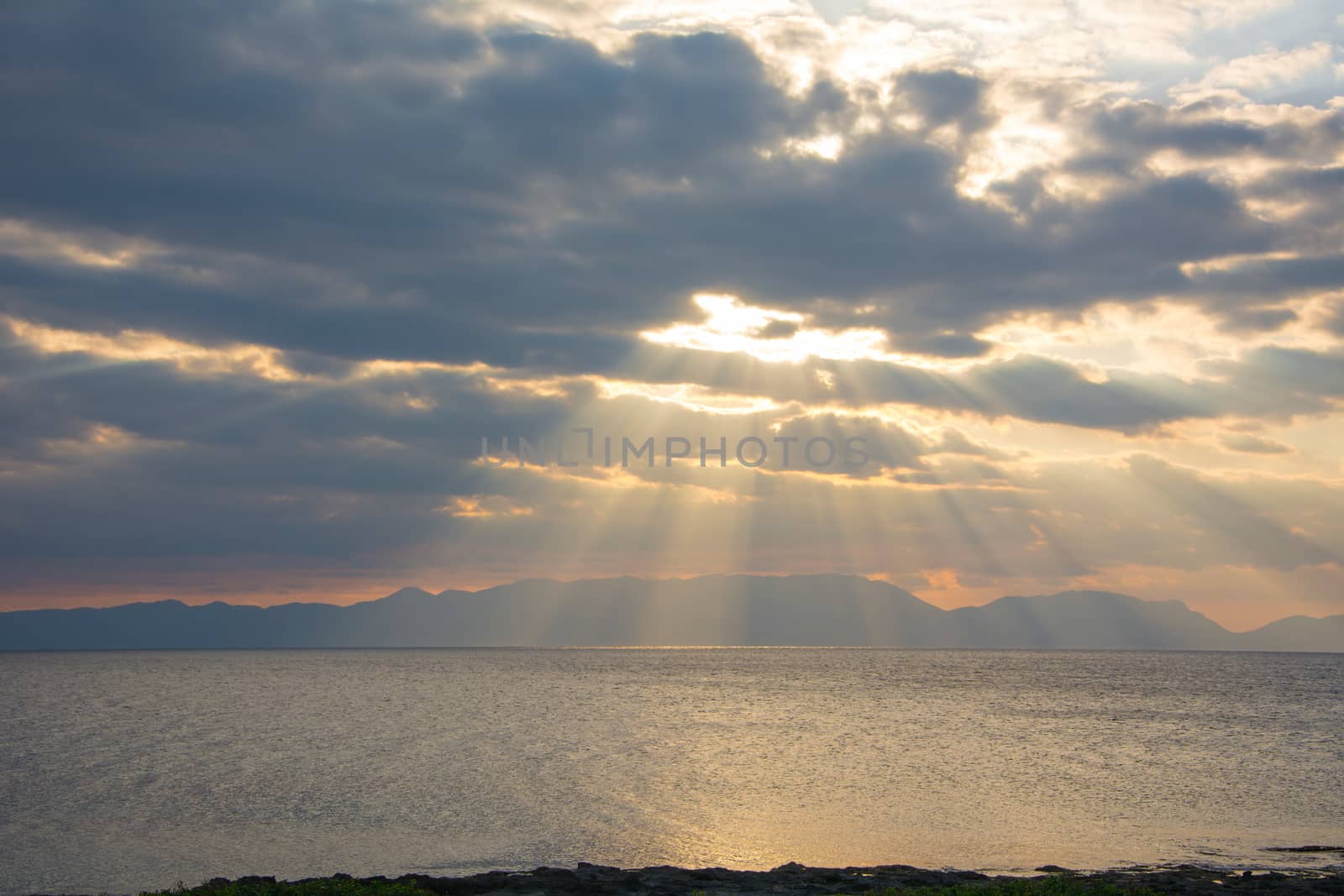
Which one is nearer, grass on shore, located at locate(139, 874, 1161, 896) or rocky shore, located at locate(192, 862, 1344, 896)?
grass on shore, located at locate(139, 874, 1161, 896)

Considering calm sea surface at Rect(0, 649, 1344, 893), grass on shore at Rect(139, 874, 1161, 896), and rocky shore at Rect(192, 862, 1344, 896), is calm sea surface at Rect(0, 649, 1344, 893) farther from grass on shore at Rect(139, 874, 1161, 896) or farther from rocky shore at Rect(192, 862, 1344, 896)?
grass on shore at Rect(139, 874, 1161, 896)

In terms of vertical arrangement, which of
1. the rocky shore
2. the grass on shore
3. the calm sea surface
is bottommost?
the calm sea surface

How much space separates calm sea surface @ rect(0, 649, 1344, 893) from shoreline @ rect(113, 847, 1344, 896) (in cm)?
301

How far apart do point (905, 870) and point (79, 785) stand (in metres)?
46.5

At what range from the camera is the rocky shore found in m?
32.2

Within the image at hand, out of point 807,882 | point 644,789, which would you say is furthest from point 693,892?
point 644,789

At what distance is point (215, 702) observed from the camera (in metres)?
130

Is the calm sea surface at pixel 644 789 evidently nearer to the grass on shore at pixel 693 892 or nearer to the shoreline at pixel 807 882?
the shoreline at pixel 807 882

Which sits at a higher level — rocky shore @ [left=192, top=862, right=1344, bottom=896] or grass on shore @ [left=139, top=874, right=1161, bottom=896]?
grass on shore @ [left=139, top=874, right=1161, bottom=896]

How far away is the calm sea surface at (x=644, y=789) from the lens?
135 ft

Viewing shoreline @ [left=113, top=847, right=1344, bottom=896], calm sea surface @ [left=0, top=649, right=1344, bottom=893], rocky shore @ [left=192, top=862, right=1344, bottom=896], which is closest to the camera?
shoreline @ [left=113, top=847, right=1344, bottom=896]

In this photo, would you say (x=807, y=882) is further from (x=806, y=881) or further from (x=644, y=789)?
(x=644, y=789)

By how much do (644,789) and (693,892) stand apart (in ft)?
84.5

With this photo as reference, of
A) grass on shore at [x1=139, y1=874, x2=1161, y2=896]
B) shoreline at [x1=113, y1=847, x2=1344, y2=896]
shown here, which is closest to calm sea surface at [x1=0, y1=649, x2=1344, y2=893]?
shoreline at [x1=113, y1=847, x2=1344, y2=896]
